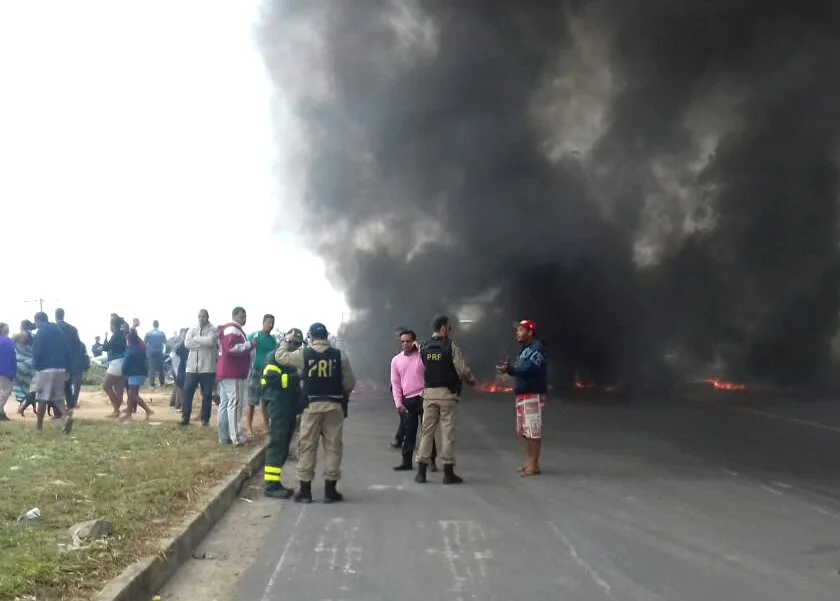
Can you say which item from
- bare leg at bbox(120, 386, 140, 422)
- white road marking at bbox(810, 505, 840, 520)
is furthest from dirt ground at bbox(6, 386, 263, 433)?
white road marking at bbox(810, 505, 840, 520)

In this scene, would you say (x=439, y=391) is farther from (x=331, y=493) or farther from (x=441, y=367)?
(x=331, y=493)

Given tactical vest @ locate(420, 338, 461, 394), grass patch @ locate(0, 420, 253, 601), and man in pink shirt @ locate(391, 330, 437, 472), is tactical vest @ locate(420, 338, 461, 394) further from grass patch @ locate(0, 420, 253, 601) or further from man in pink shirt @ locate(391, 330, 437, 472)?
grass patch @ locate(0, 420, 253, 601)

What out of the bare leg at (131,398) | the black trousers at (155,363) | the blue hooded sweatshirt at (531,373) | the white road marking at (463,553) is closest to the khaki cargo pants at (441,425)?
the blue hooded sweatshirt at (531,373)

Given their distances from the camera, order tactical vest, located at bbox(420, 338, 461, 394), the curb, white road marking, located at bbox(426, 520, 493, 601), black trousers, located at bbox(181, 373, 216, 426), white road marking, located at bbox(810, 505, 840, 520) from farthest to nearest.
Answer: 1. black trousers, located at bbox(181, 373, 216, 426)
2. tactical vest, located at bbox(420, 338, 461, 394)
3. white road marking, located at bbox(810, 505, 840, 520)
4. white road marking, located at bbox(426, 520, 493, 601)
5. the curb

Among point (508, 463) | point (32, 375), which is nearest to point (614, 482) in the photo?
point (508, 463)

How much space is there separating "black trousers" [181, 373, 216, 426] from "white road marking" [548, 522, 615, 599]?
6.32m

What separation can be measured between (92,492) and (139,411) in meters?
8.37

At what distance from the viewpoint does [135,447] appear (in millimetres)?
9688

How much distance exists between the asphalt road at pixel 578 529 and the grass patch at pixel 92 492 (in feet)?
2.56

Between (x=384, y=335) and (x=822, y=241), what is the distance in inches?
507

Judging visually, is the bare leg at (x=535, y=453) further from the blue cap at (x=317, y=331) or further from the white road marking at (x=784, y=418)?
the white road marking at (x=784, y=418)

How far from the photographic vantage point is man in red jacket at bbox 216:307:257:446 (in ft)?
33.6

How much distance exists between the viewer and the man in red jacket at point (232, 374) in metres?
10.2

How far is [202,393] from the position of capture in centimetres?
1188
